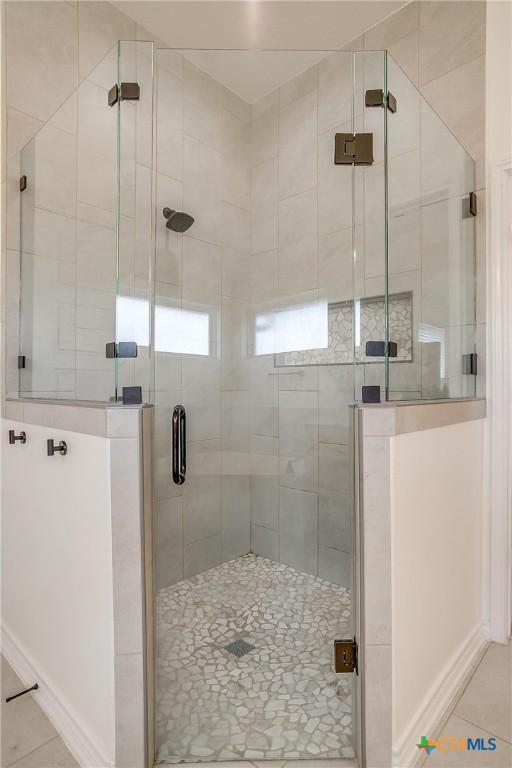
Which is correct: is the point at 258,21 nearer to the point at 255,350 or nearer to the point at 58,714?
the point at 255,350

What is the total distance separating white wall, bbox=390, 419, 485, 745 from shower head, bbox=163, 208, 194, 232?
86 cm

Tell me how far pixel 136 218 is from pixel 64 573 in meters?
1.07

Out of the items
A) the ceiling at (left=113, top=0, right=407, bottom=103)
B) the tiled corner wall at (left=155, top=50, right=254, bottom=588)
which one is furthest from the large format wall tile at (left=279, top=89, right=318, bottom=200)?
the ceiling at (left=113, top=0, right=407, bottom=103)

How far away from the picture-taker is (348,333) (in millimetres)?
1212

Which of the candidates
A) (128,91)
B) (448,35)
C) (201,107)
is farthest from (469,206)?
(128,91)

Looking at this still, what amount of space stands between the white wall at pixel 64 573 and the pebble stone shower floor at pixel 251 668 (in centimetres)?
17

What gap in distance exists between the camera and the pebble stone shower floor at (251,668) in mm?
1160

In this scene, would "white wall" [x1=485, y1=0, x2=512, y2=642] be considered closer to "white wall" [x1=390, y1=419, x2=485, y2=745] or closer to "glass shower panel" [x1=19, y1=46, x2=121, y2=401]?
"white wall" [x1=390, y1=419, x2=485, y2=745]

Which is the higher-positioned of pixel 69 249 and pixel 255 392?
pixel 69 249

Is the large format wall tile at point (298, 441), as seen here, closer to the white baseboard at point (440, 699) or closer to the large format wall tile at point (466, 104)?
the white baseboard at point (440, 699)

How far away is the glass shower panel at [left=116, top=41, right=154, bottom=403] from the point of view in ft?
Result: 3.80

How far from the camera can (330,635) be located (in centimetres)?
122

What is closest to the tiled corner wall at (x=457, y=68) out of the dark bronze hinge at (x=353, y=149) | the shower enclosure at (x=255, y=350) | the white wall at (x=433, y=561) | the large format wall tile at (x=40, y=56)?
the white wall at (x=433, y=561)

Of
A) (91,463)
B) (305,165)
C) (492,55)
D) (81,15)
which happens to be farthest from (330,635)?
(81,15)
